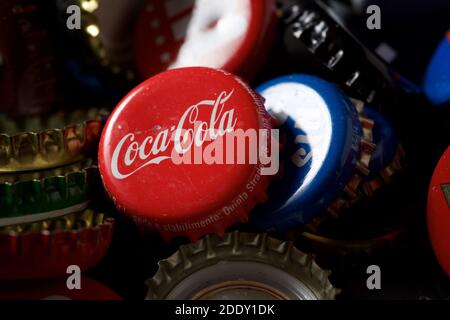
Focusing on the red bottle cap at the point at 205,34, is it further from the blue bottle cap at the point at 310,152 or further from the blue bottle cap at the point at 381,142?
the blue bottle cap at the point at 381,142

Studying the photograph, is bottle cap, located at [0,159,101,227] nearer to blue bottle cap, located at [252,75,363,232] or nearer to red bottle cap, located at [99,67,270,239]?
red bottle cap, located at [99,67,270,239]

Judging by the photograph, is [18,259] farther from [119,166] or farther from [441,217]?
[441,217]

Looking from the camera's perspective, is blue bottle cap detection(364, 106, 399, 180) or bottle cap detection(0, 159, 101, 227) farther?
blue bottle cap detection(364, 106, 399, 180)

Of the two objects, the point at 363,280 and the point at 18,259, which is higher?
the point at 18,259

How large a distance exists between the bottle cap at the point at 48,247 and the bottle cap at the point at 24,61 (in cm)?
58

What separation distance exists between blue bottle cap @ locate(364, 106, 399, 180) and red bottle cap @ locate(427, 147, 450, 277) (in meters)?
0.17

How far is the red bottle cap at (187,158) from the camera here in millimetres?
1469

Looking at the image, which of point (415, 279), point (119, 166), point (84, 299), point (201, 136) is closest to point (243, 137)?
point (201, 136)

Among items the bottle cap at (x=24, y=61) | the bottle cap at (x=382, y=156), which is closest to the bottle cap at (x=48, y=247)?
the bottle cap at (x=24, y=61)

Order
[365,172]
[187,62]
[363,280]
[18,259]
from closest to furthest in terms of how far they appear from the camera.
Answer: [18,259], [365,172], [363,280], [187,62]

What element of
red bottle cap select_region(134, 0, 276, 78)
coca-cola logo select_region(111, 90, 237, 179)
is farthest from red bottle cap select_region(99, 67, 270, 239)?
red bottle cap select_region(134, 0, 276, 78)

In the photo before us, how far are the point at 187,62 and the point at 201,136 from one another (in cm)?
48

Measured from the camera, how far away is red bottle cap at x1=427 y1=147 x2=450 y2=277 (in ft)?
5.05

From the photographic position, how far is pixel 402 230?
178 cm
